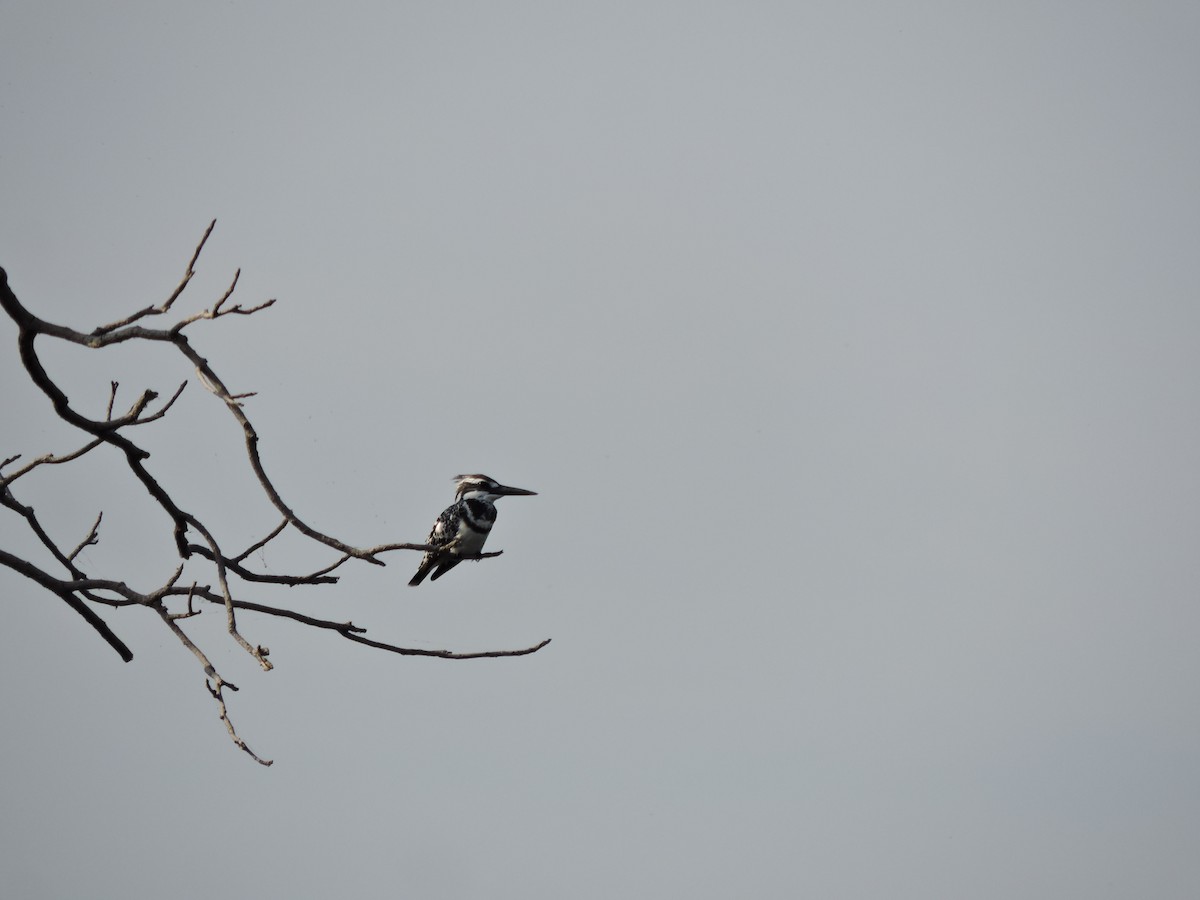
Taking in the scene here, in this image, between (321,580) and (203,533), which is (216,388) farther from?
(321,580)

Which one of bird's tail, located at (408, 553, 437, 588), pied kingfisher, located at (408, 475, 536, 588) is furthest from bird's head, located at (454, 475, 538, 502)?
bird's tail, located at (408, 553, 437, 588)

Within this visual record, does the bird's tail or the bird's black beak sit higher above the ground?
the bird's black beak

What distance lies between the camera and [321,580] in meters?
4.55

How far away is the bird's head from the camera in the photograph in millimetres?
11711

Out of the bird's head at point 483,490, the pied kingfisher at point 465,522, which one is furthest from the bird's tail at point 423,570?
the bird's head at point 483,490

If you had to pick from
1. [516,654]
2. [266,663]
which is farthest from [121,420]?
[516,654]

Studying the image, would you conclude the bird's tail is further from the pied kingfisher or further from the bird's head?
the bird's head

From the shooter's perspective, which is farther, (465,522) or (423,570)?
(423,570)

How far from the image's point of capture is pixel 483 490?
1178 centimetres

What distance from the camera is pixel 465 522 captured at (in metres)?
11.3

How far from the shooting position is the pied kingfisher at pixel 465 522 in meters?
11.3

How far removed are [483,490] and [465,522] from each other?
21.6 inches

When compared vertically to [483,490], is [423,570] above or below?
below

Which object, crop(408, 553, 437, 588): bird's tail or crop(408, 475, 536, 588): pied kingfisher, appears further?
crop(408, 553, 437, 588): bird's tail
